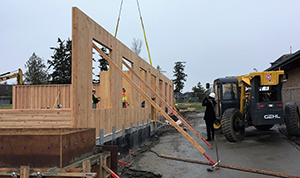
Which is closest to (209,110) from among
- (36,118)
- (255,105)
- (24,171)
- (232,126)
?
(232,126)

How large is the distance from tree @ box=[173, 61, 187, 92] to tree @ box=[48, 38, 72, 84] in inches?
1394

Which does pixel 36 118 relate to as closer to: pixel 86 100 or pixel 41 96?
pixel 86 100

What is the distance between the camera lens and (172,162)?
22.0ft

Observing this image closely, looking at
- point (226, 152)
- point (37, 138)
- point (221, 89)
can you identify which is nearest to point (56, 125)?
point (37, 138)

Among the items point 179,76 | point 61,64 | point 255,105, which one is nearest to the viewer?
point 255,105

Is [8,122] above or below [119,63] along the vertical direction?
below

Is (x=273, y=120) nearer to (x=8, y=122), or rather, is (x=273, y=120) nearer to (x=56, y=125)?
(x=56, y=125)

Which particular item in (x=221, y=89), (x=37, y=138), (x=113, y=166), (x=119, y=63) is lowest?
(x=113, y=166)

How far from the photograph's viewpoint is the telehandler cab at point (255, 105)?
8.64 meters

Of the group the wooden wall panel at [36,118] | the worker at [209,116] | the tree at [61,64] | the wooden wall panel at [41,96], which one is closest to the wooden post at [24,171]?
the wooden wall panel at [36,118]

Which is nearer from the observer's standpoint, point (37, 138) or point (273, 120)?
point (37, 138)

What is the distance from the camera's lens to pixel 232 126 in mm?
8992

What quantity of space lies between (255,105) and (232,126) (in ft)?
3.71

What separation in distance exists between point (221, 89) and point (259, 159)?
4.17 meters
